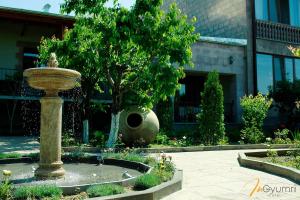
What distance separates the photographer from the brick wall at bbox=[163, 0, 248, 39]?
19344mm

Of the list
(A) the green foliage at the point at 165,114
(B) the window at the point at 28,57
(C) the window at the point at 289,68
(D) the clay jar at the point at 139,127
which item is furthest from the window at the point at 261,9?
(B) the window at the point at 28,57

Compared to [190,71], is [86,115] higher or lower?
lower

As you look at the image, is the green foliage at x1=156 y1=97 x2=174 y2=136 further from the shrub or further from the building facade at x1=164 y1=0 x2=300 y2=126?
the shrub

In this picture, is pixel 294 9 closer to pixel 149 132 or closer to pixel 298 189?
pixel 149 132

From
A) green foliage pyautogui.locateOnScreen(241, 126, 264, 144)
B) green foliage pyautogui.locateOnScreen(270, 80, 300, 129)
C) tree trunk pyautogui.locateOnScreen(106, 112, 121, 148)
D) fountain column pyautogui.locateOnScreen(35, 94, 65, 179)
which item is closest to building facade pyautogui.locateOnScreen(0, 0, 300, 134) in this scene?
green foliage pyautogui.locateOnScreen(270, 80, 300, 129)

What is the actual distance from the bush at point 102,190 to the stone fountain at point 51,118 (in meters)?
1.49

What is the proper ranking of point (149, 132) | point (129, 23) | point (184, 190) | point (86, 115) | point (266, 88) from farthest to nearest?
1. point (266, 88)
2. point (86, 115)
3. point (149, 132)
4. point (129, 23)
5. point (184, 190)

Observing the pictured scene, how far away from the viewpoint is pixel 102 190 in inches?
189

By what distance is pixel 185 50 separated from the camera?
11.8m

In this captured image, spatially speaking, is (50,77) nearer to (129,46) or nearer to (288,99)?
(129,46)

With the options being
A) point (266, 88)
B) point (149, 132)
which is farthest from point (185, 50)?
point (266, 88)

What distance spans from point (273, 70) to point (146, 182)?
16076mm

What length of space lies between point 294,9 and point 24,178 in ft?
63.7

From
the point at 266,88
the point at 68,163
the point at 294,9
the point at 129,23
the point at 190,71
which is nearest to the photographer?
the point at 68,163
